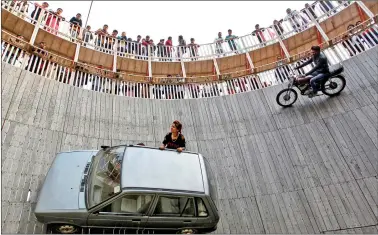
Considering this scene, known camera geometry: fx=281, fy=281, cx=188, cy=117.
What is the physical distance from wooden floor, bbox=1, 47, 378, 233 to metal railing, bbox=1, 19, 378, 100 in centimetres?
51

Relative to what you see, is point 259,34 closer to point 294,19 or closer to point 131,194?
point 294,19

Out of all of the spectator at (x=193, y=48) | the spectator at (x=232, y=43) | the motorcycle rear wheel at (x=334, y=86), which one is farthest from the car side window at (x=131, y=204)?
the spectator at (x=232, y=43)

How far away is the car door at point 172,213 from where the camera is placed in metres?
5.46

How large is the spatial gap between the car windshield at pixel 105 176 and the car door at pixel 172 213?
87 centimetres

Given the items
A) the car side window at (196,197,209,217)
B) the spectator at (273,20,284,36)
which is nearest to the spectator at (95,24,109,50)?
the spectator at (273,20,284,36)

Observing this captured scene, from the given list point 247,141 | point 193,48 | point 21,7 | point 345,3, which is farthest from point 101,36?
point 345,3

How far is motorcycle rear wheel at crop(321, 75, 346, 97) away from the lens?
964 cm

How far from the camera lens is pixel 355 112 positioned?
29.8 ft

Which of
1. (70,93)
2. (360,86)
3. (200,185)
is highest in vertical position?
(70,93)

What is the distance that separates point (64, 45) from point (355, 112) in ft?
37.0

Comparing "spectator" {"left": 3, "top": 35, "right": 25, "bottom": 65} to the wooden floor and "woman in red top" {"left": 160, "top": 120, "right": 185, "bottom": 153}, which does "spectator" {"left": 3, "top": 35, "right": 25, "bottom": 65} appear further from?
"woman in red top" {"left": 160, "top": 120, "right": 185, "bottom": 153}

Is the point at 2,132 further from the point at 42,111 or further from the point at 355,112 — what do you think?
the point at 355,112

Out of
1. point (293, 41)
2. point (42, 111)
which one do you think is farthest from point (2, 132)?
point (293, 41)

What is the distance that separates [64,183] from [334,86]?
889 cm
